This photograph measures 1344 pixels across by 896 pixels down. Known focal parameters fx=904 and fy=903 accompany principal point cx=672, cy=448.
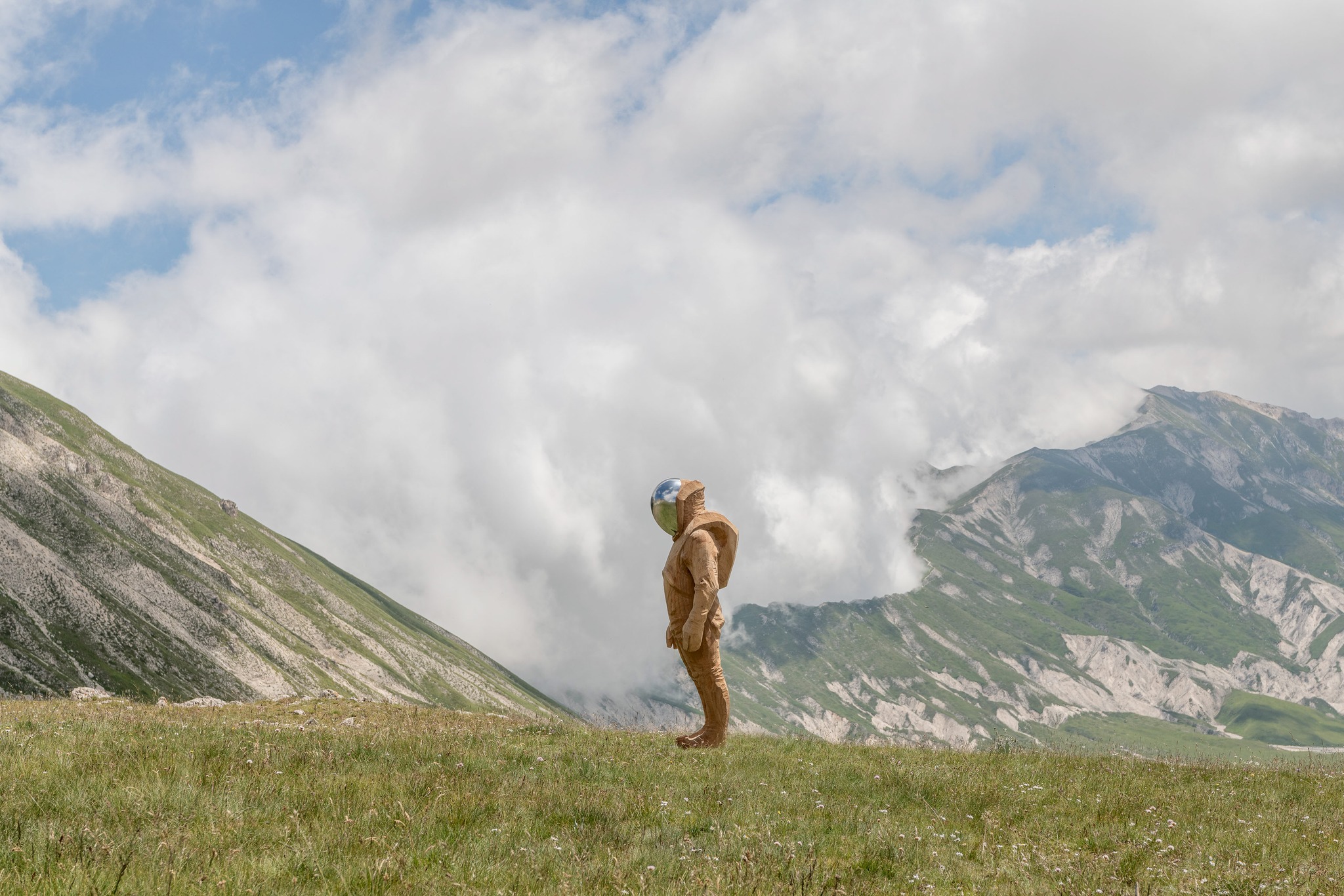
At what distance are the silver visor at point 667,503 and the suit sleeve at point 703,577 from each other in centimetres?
119

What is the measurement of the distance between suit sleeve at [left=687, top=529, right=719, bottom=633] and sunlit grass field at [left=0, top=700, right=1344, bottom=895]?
15.3 ft

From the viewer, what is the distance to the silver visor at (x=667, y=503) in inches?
891

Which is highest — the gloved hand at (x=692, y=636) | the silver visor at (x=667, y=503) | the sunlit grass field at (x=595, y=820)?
the silver visor at (x=667, y=503)

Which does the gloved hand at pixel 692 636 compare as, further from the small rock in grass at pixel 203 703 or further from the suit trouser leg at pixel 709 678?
the small rock in grass at pixel 203 703

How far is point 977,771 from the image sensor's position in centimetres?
1551

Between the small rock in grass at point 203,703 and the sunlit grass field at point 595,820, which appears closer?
the sunlit grass field at point 595,820

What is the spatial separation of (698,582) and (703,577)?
0.58ft

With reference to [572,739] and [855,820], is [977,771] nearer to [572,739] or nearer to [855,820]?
[855,820]

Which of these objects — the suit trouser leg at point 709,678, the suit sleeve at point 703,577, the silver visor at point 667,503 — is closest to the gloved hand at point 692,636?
the suit sleeve at point 703,577

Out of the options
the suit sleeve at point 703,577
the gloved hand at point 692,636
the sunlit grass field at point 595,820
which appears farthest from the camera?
the gloved hand at point 692,636

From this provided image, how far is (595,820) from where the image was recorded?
31.9ft

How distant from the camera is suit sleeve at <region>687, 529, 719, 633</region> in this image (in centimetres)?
2100

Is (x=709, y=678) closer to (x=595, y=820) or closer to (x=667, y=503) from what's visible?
(x=667, y=503)

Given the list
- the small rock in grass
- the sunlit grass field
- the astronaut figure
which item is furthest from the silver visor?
the small rock in grass
